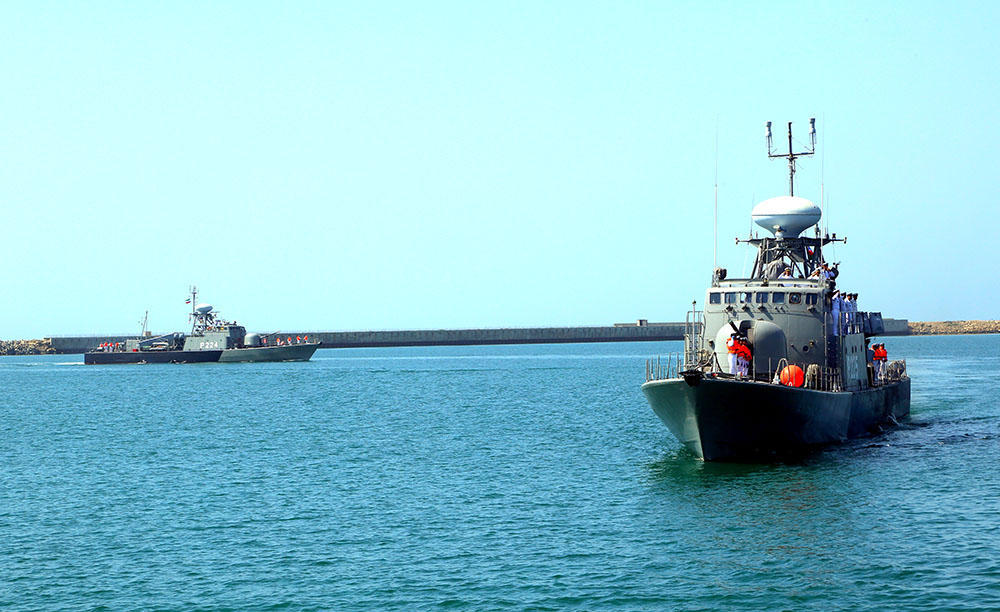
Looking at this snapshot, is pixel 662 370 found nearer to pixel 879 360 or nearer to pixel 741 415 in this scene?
pixel 741 415

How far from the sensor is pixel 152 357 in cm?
14225

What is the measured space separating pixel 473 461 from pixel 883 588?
1890 centimetres

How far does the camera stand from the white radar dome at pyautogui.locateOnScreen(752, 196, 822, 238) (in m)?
40.8

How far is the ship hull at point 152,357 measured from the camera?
13662cm

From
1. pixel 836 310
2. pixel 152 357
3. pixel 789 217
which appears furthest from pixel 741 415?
pixel 152 357

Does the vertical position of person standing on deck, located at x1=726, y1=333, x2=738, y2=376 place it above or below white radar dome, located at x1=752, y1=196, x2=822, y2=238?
below

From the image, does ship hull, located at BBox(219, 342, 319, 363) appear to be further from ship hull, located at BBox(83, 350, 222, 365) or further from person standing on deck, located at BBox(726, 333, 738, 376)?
person standing on deck, located at BBox(726, 333, 738, 376)

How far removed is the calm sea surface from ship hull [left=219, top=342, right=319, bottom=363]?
87040 millimetres

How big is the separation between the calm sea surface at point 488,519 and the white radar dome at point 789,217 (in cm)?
907

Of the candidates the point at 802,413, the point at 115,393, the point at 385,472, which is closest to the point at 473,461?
the point at 385,472

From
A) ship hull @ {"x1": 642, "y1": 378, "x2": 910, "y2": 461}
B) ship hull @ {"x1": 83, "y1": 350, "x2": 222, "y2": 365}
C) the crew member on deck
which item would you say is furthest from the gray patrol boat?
ship hull @ {"x1": 83, "y1": 350, "x2": 222, "y2": 365}

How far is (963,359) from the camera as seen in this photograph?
371 feet

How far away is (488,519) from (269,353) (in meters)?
117

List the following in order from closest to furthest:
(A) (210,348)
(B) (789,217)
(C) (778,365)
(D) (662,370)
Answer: (C) (778,365), (D) (662,370), (B) (789,217), (A) (210,348)
